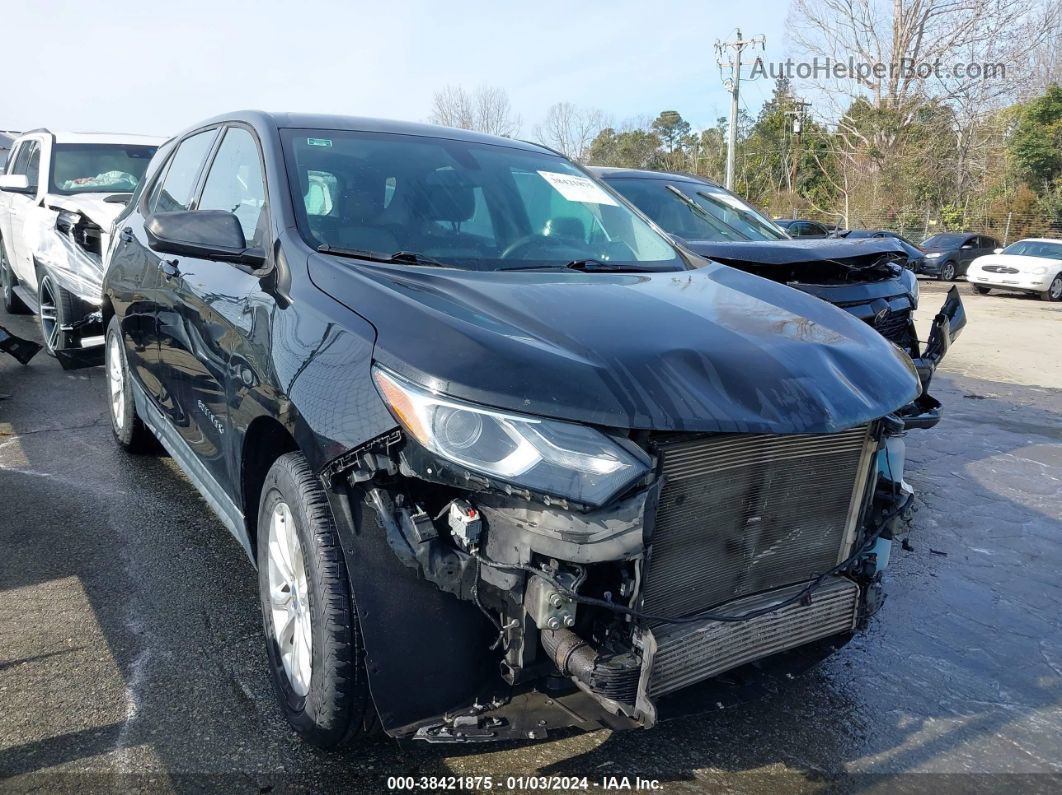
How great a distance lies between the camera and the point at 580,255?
332cm

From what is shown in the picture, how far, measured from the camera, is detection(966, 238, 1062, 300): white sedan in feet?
64.1

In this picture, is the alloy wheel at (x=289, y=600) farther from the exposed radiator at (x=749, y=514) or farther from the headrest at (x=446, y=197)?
the headrest at (x=446, y=197)

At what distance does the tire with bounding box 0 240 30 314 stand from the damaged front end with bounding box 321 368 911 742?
29.4 feet

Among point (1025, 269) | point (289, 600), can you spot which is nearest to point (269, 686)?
point (289, 600)

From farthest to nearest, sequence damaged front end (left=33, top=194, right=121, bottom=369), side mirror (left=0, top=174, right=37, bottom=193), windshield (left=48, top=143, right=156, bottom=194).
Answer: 1. windshield (left=48, top=143, right=156, bottom=194)
2. side mirror (left=0, top=174, right=37, bottom=193)
3. damaged front end (left=33, top=194, right=121, bottom=369)

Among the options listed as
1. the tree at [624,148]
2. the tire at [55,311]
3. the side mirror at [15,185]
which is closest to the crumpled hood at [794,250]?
the tire at [55,311]

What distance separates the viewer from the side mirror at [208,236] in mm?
2879

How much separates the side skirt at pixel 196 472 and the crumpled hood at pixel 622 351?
99cm

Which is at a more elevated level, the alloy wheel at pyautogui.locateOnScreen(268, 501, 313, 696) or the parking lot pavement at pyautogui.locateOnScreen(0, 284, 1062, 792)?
the alloy wheel at pyautogui.locateOnScreen(268, 501, 313, 696)

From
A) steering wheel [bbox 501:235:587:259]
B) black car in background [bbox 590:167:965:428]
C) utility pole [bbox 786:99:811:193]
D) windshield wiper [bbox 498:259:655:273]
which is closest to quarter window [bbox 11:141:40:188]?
black car in background [bbox 590:167:965:428]

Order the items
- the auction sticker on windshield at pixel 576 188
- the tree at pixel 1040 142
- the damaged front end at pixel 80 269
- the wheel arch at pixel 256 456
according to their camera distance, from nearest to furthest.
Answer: the wheel arch at pixel 256 456, the auction sticker on windshield at pixel 576 188, the damaged front end at pixel 80 269, the tree at pixel 1040 142

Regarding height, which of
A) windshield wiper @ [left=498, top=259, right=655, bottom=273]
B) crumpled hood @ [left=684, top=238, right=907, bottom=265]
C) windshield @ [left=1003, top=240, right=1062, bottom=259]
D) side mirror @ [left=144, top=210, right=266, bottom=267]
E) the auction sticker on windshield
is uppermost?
the auction sticker on windshield

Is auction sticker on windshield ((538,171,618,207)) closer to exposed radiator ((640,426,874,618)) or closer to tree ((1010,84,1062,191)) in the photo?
exposed radiator ((640,426,874,618))

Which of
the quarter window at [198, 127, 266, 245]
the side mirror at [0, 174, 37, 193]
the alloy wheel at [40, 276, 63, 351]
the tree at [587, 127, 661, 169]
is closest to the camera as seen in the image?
the quarter window at [198, 127, 266, 245]
